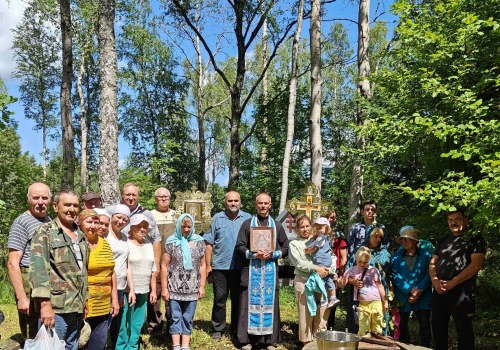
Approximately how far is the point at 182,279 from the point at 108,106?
3.26 meters

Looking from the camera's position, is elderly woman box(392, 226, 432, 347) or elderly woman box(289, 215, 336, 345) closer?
elderly woman box(392, 226, 432, 347)

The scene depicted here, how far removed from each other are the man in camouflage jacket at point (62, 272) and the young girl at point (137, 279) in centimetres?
110

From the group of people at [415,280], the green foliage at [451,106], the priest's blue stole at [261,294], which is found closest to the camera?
the green foliage at [451,106]

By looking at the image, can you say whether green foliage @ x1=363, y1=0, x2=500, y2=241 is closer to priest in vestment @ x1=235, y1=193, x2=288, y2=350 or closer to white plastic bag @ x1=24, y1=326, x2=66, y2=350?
priest in vestment @ x1=235, y1=193, x2=288, y2=350

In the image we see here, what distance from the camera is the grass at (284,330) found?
6031 millimetres

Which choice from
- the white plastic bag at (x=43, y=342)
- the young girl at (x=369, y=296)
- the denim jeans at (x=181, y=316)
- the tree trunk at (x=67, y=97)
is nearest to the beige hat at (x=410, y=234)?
the young girl at (x=369, y=296)

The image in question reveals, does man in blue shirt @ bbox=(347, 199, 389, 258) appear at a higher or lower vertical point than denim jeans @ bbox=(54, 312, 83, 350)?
higher

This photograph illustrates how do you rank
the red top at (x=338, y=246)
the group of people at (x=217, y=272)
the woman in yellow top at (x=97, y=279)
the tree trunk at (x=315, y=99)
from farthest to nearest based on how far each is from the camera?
1. the tree trunk at (x=315, y=99)
2. the red top at (x=338, y=246)
3. the woman in yellow top at (x=97, y=279)
4. the group of people at (x=217, y=272)

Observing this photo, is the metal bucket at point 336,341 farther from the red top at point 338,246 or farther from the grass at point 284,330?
the red top at point 338,246

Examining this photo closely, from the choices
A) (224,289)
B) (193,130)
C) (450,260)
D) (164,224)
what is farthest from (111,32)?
(193,130)

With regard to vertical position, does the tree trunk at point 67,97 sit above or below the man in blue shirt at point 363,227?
above

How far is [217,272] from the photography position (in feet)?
21.1

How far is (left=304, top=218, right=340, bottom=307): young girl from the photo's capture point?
5691 mm

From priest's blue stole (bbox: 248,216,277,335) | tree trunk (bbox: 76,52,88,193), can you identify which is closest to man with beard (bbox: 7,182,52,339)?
priest's blue stole (bbox: 248,216,277,335)
